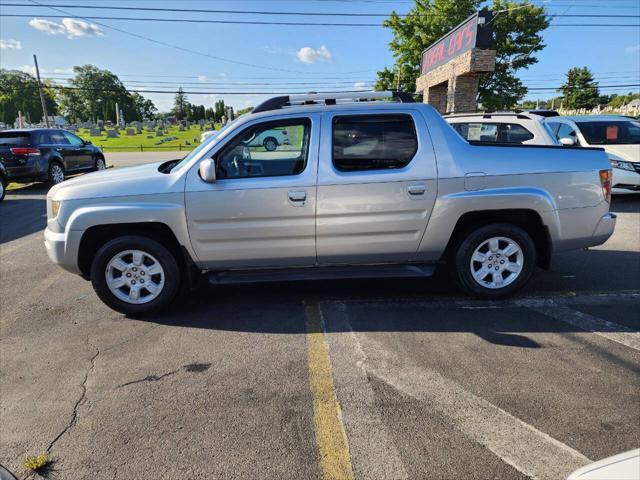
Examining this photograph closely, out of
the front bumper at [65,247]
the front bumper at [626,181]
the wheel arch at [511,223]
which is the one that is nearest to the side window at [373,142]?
the wheel arch at [511,223]

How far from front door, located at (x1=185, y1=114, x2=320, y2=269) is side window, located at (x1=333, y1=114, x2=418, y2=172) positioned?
248 millimetres

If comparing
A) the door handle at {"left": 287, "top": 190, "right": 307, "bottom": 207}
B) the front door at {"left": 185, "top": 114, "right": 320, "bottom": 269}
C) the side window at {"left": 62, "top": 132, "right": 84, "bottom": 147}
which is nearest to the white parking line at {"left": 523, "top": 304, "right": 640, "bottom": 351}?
the front door at {"left": 185, "top": 114, "right": 320, "bottom": 269}

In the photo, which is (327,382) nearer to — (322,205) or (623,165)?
(322,205)

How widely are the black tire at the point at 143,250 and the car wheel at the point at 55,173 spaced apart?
10276mm

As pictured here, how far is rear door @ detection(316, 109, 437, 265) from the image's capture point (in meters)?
3.83

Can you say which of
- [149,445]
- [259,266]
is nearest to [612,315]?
[259,266]

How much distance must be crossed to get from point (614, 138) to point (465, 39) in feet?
24.5

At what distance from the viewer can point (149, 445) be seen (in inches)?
94.0

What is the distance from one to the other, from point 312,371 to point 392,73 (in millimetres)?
45667

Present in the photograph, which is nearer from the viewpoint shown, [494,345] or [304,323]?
[494,345]

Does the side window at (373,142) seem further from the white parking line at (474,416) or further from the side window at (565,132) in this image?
the side window at (565,132)

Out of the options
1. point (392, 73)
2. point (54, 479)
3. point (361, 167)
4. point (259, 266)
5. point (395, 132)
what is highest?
point (392, 73)

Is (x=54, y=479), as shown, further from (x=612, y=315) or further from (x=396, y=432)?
(x=612, y=315)

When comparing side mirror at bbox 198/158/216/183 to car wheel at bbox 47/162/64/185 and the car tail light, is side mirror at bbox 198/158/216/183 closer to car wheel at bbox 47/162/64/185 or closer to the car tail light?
the car tail light
